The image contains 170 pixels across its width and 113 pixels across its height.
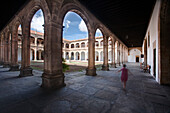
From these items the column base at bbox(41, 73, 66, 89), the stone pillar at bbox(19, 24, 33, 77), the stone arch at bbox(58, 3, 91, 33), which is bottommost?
the column base at bbox(41, 73, 66, 89)

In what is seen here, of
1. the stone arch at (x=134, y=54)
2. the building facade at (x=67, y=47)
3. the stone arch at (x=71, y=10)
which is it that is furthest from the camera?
the stone arch at (x=134, y=54)

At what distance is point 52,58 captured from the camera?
3686 millimetres

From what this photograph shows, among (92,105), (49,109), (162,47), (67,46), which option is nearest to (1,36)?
(49,109)

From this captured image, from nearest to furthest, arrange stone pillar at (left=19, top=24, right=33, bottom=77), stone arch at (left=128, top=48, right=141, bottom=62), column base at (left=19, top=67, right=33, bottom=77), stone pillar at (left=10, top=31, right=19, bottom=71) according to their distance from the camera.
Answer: column base at (left=19, top=67, right=33, bottom=77), stone pillar at (left=19, top=24, right=33, bottom=77), stone pillar at (left=10, top=31, right=19, bottom=71), stone arch at (left=128, top=48, right=141, bottom=62)

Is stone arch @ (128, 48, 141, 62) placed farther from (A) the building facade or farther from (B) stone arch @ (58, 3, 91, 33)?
(B) stone arch @ (58, 3, 91, 33)

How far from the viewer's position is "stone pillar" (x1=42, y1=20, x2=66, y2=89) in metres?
3.62

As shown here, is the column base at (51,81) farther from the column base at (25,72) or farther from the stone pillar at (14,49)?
the stone pillar at (14,49)

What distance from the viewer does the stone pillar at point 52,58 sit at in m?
3.62

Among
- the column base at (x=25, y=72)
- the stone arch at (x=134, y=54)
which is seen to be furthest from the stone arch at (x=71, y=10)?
the stone arch at (x=134, y=54)

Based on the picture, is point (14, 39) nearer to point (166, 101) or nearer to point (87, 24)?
point (87, 24)

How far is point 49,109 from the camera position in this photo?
6.95 ft

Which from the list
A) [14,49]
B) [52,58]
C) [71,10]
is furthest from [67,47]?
[52,58]

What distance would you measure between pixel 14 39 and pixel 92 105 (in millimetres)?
9355

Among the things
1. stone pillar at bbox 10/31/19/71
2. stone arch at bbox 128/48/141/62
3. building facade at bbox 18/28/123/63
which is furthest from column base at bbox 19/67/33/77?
stone arch at bbox 128/48/141/62
